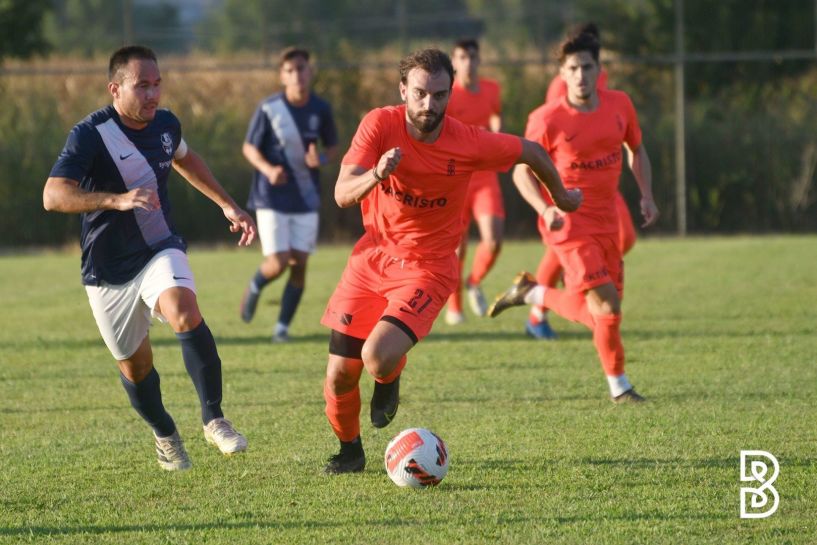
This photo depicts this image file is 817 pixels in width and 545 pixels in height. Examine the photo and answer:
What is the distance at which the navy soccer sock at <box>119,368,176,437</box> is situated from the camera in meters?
6.00

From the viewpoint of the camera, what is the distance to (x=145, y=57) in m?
5.80

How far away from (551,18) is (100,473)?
21.6 metres

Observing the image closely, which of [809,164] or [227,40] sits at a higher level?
[227,40]

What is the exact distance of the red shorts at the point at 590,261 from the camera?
25.0 ft

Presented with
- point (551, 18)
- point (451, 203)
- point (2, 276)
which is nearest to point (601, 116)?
point (451, 203)

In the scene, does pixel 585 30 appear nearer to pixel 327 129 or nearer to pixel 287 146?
pixel 327 129

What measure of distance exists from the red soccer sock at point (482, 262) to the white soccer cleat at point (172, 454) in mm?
5636

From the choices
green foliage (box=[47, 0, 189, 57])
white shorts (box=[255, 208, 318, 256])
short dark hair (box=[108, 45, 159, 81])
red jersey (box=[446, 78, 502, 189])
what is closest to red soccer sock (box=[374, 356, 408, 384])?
short dark hair (box=[108, 45, 159, 81])

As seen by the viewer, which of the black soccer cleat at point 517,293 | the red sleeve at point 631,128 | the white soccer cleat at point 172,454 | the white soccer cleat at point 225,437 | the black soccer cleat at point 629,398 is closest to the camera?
the white soccer cleat at point 225,437

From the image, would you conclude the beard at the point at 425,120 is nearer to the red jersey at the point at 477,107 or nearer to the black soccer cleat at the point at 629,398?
the black soccer cleat at the point at 629,398

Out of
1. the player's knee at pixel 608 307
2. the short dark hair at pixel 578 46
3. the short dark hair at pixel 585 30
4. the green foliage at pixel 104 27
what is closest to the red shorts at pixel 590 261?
the player's knee at pixel 608 307

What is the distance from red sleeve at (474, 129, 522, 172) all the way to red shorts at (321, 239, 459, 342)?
50 cm

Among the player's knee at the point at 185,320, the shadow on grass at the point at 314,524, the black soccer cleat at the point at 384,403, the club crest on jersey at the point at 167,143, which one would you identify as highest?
the club crest on jersey at the point at 167,143

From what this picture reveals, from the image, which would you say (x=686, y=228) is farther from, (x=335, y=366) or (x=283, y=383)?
(x=335, y=366)
